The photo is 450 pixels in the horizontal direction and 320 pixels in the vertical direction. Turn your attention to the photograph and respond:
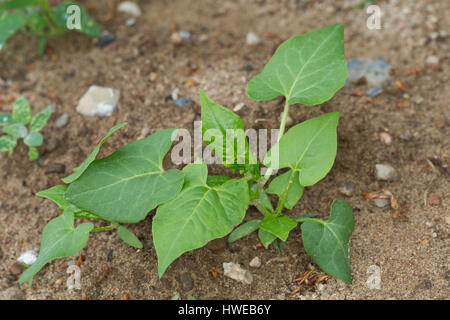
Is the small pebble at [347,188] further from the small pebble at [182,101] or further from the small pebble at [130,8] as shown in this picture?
the small pebble at [130,8]

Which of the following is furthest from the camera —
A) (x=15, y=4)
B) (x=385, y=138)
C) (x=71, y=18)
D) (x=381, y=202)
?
(x=71, y=18)

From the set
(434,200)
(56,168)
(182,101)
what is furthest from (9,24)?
(434,200)

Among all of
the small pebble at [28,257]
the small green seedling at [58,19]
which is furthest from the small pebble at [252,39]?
the small pebble at [28,257]

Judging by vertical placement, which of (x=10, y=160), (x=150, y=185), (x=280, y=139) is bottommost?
(x=10, y=160)

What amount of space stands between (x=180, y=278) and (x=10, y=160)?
1022 millimetres

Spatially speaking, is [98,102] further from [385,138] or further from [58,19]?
[385,138]

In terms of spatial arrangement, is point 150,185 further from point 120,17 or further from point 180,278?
point 120,17

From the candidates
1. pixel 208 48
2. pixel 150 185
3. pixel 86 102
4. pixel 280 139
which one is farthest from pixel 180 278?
pixel 208 48

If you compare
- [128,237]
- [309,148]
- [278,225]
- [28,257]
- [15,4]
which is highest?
[15,4]

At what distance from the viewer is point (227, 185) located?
1.49 m

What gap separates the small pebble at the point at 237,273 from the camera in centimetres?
159

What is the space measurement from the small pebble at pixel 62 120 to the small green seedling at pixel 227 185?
1.89 feet

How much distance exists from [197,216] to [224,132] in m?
0.30

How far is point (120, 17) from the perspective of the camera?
2.57m
